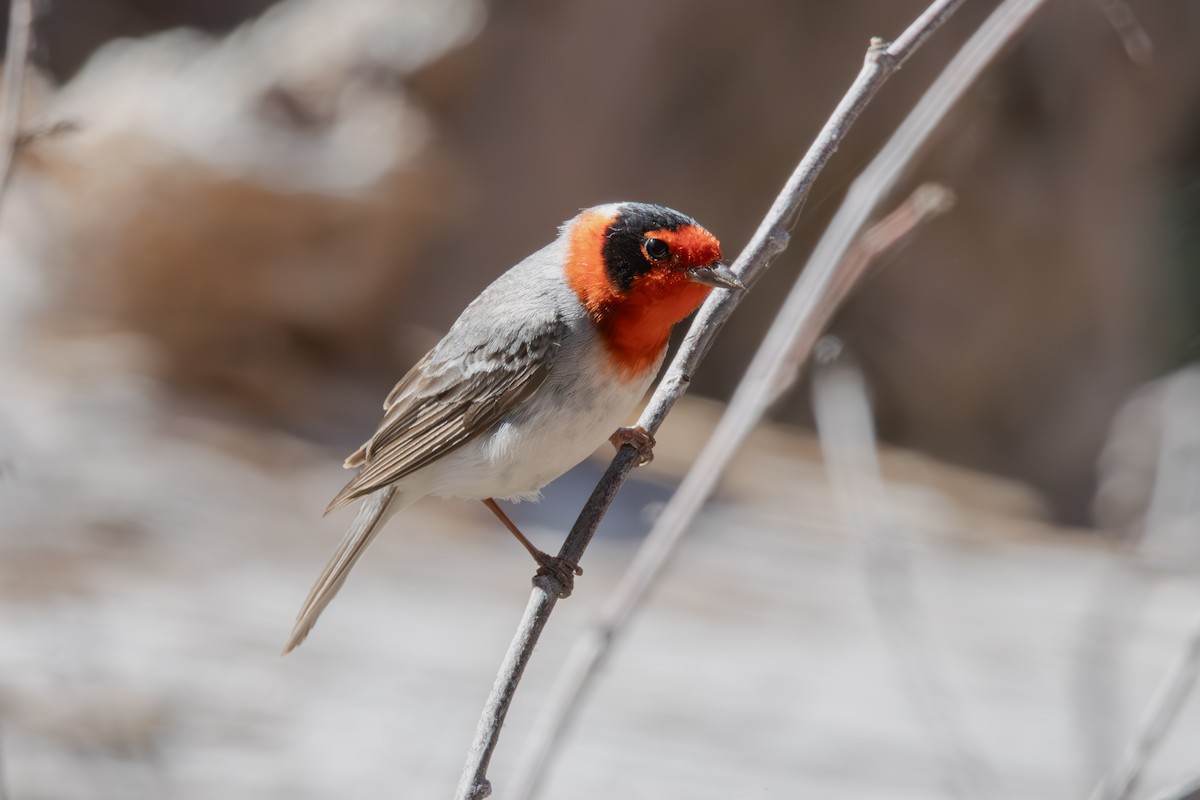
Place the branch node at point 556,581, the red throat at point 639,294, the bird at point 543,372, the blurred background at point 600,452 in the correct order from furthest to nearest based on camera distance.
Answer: the blurred background at point 600,452 < the bird at point 543,372 < the red throat at point 639,294 < the branch node at point 556,581

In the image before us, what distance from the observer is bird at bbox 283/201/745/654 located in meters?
3.17

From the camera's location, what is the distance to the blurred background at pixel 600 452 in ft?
20.0

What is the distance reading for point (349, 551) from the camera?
140 inches

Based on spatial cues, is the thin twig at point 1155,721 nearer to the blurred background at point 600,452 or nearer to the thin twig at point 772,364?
the thin twig at point 772,364

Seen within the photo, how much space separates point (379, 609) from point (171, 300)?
3.60 m

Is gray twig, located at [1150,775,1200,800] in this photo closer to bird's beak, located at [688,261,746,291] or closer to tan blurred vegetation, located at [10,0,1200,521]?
bird's beak, located at [688,261,746,291]

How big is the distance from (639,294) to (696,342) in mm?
651

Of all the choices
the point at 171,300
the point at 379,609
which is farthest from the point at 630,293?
the point at 171,300

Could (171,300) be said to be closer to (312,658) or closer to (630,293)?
(312,658)

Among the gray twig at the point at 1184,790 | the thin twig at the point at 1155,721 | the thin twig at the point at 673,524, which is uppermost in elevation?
the thin twig at the point at 673,524

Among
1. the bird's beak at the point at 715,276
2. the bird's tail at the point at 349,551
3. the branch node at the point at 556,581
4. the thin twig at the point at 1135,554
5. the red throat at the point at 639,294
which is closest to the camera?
the branch node at the point at 556,581

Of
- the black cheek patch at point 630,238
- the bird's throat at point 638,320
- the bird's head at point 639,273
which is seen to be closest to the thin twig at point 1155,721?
the bird's head at point 639,273

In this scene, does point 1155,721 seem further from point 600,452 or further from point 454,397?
point 600,452

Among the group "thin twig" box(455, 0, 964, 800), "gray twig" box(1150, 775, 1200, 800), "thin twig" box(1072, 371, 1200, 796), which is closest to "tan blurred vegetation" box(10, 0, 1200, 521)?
"thin twig" box(1072, 371, 1200, 796)
